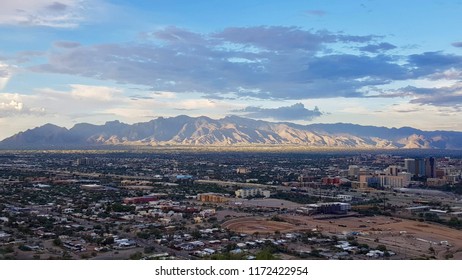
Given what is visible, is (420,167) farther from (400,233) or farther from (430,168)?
(400,233)

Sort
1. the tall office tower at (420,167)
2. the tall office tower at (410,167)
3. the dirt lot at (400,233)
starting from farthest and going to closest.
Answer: the tall office tower at (410,167), the tall office tower at (420,167), the dirt lot at (400,233)

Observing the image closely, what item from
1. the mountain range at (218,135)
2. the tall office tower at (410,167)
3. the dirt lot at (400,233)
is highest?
A: the mountain range at (218,135)

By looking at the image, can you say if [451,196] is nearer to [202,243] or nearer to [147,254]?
[202,243]

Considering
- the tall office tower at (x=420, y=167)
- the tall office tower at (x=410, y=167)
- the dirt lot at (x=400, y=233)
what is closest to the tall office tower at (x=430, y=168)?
the tall office tower at (x=420, y=167)

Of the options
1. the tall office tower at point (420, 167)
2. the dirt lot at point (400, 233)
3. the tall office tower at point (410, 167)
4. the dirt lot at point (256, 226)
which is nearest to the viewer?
the dirt lot at point (400, 233)

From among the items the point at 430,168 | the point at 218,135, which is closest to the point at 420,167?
the point at 430,168

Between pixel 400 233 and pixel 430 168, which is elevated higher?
pixel 430 168

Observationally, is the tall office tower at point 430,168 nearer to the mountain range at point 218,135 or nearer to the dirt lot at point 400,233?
the dirt lot at point 400,233

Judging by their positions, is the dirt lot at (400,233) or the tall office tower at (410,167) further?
the tall office tower at (410,167)

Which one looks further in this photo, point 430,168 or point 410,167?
point 410,167

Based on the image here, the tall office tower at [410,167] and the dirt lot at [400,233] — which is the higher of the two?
the tall office tower at [410,167]
